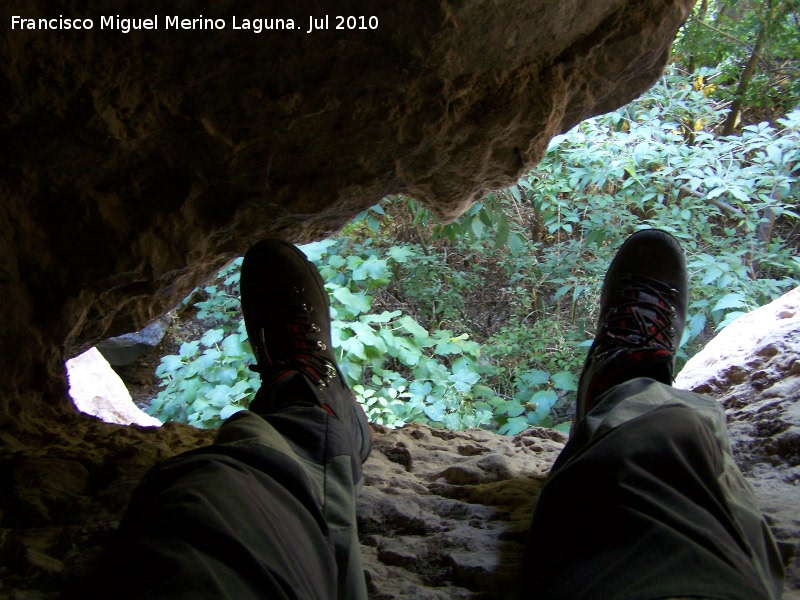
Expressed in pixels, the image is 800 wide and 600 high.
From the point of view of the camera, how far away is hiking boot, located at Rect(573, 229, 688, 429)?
1.53 meters

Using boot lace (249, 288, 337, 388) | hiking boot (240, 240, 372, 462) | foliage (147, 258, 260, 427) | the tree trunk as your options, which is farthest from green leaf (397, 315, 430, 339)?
the tree trunk

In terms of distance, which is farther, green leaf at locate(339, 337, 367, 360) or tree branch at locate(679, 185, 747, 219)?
tree branch at locate(679, 185, 747, 219)

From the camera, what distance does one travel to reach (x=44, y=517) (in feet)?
3.55

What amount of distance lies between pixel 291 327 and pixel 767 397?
50.9 inches

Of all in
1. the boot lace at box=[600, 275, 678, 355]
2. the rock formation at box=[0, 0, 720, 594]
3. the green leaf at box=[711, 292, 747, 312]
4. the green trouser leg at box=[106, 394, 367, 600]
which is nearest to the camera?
the green trouser leg at box=[106, 394, 367, 600]

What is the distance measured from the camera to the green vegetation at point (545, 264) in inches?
117

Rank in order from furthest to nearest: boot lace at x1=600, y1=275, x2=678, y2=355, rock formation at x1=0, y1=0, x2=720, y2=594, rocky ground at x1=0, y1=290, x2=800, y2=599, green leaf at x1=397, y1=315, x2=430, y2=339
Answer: green leaf at x1=397, y1=315, x2=430, y2=339 → boot lace at x1=600, y1=275, x2=678, y2=355 → rock formation at x1=0, y1=0, x2=720, y2=594 → rocky ground at x1=0, y1=290, x2=800, y2=599

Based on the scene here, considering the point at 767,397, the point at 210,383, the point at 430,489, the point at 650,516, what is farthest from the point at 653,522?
the point at 210,383

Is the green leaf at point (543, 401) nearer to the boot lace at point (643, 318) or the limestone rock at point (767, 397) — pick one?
the limestone rock at point (767, 397)

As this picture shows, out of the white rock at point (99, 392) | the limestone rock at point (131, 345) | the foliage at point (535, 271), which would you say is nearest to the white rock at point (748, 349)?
the foliage at point (535, 271)

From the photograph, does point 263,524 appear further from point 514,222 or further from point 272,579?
point 514,222

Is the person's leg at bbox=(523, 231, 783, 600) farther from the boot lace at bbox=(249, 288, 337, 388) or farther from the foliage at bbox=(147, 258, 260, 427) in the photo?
the foliage at bbox=(147, 258, 260, 427)

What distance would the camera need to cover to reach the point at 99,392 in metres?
2.99

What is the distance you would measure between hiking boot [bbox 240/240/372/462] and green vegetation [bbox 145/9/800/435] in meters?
0.95
